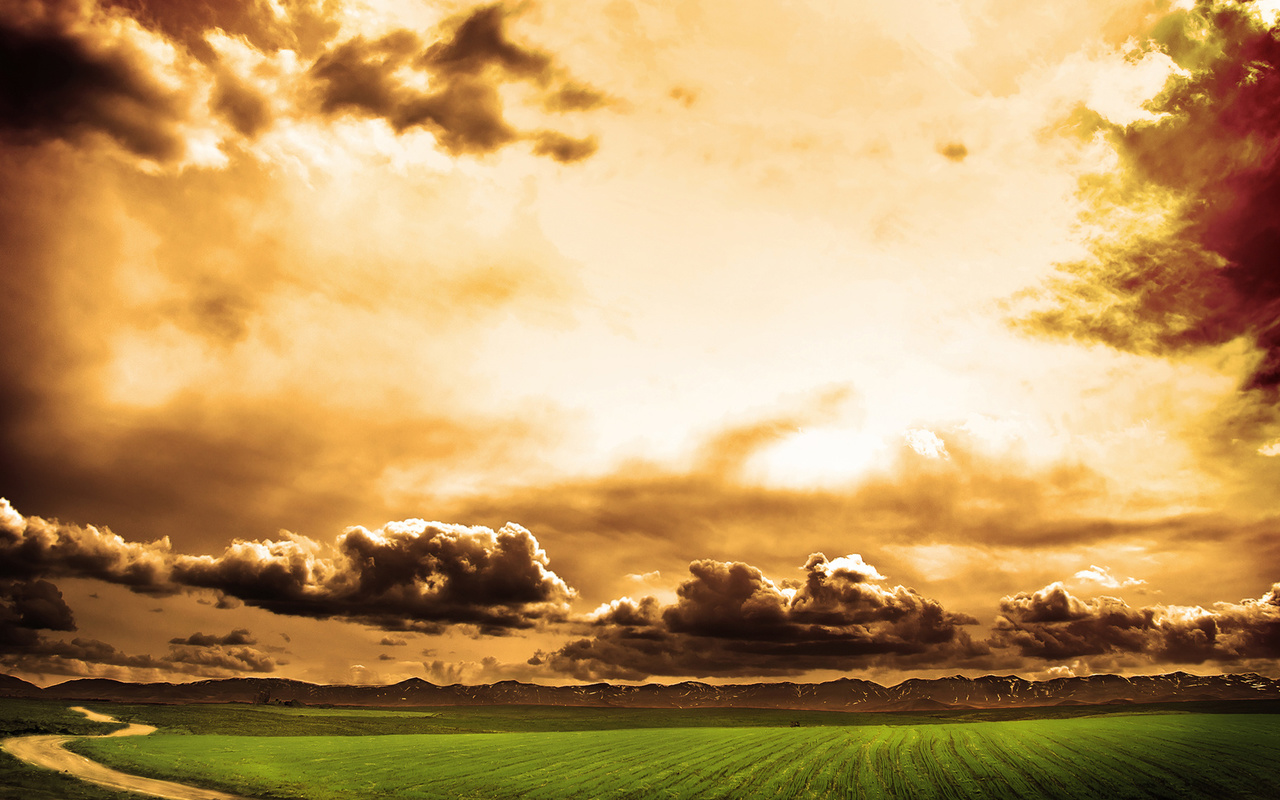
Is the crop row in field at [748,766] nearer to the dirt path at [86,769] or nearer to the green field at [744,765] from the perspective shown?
the green field at [744,765]

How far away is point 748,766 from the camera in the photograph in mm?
71812

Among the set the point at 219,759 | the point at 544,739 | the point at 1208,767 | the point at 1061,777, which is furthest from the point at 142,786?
the point at 1208,767

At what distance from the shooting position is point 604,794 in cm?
5644

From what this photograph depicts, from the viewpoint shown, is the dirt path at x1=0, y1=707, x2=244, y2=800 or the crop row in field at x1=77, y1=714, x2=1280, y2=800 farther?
the crop row in field at x1=77, y1=714, x2=1280, y2=800

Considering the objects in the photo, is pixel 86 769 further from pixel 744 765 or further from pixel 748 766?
pixel 748 766

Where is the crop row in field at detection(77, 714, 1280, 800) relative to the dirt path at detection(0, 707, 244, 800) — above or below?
below

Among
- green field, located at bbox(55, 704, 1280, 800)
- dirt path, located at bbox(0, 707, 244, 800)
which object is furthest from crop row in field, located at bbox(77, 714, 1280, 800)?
dirt path, located at bbox(0, 707, 244, 800)

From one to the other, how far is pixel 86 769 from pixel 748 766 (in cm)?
6419

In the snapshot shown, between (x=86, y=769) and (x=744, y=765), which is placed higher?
(x=86, y=769)

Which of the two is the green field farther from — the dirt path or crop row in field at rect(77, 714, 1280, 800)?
the dirt path

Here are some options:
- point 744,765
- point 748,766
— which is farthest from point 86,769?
point 748,766

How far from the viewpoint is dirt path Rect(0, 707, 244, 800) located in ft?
171

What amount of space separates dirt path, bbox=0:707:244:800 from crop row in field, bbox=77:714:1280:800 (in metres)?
2.43

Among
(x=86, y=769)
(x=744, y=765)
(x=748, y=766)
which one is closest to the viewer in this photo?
(x=86, y=769)
